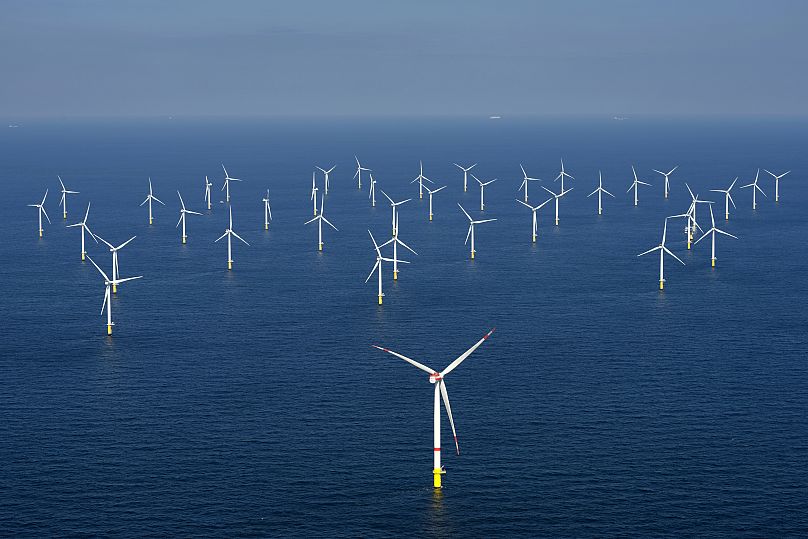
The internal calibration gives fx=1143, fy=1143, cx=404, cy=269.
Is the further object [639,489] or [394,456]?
[394,456]

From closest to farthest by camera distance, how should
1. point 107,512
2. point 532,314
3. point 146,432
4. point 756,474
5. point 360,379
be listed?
point 107,512 < point 756,474 < point 146,432 < point 360,379 < point 532,314

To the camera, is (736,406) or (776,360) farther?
(776,360)

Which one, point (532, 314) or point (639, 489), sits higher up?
point (532, 314)

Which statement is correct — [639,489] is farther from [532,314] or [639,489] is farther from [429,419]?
[532,314]

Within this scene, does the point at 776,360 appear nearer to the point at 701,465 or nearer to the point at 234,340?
the point at 701,465

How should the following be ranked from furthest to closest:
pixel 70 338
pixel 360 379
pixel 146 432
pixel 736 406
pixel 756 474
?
pixel 70 338 < pixel 360 379 < pixel 736 406 < pixel 146 432 < pixel 756 474

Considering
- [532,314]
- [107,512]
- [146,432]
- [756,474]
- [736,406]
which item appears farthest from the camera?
[532,314]

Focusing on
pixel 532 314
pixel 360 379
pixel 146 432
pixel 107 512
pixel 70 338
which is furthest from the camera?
pixel 532 314

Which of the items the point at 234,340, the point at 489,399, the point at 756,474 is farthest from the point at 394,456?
the point at 234,340

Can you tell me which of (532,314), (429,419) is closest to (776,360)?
(532,314)
